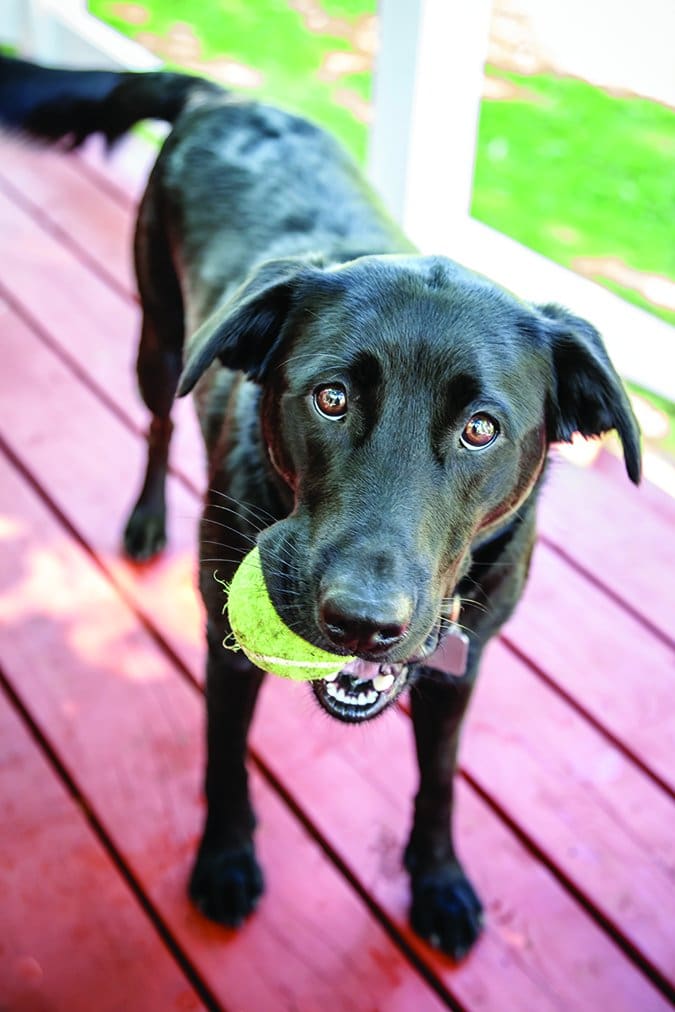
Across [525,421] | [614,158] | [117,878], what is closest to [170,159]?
[525,421]

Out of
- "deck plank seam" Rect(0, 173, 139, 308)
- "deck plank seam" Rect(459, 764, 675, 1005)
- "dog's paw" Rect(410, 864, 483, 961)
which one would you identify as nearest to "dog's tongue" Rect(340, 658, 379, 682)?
"dog's paw" Rect(410, 864, 483, 961)

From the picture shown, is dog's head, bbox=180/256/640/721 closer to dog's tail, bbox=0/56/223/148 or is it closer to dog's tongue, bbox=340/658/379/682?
dog's tongue, bbox=340/658/379/682

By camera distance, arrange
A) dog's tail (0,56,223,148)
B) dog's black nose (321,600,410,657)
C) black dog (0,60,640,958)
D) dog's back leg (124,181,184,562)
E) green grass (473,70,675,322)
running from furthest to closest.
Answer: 1. green grass (473,70,675,322)
2. dog's tail (0,56,223,148)
3. dog's back leg (124,181,184,562)
4. black dog (0,60,640,958)
5. dog's black nose (321,600,410,657)

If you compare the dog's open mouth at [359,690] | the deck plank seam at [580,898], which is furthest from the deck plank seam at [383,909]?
the dog's open mouth at [359,690]

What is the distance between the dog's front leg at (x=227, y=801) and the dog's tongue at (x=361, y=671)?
32cm

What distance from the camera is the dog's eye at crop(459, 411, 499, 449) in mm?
1533

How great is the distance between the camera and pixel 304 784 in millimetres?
2254

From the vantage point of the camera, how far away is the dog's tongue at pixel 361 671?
160 centimetres

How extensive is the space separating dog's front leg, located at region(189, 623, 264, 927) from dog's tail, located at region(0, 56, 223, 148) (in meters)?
1.42

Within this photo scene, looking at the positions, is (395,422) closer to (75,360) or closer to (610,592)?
(610,592)

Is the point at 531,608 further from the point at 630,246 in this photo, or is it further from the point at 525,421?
the point at 630,246

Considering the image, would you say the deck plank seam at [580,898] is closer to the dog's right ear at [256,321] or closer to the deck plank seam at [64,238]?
the dog's right ear at [256,321]

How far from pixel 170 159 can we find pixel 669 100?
1297 millimetres

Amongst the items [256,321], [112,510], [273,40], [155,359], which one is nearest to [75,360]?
[112,510]
